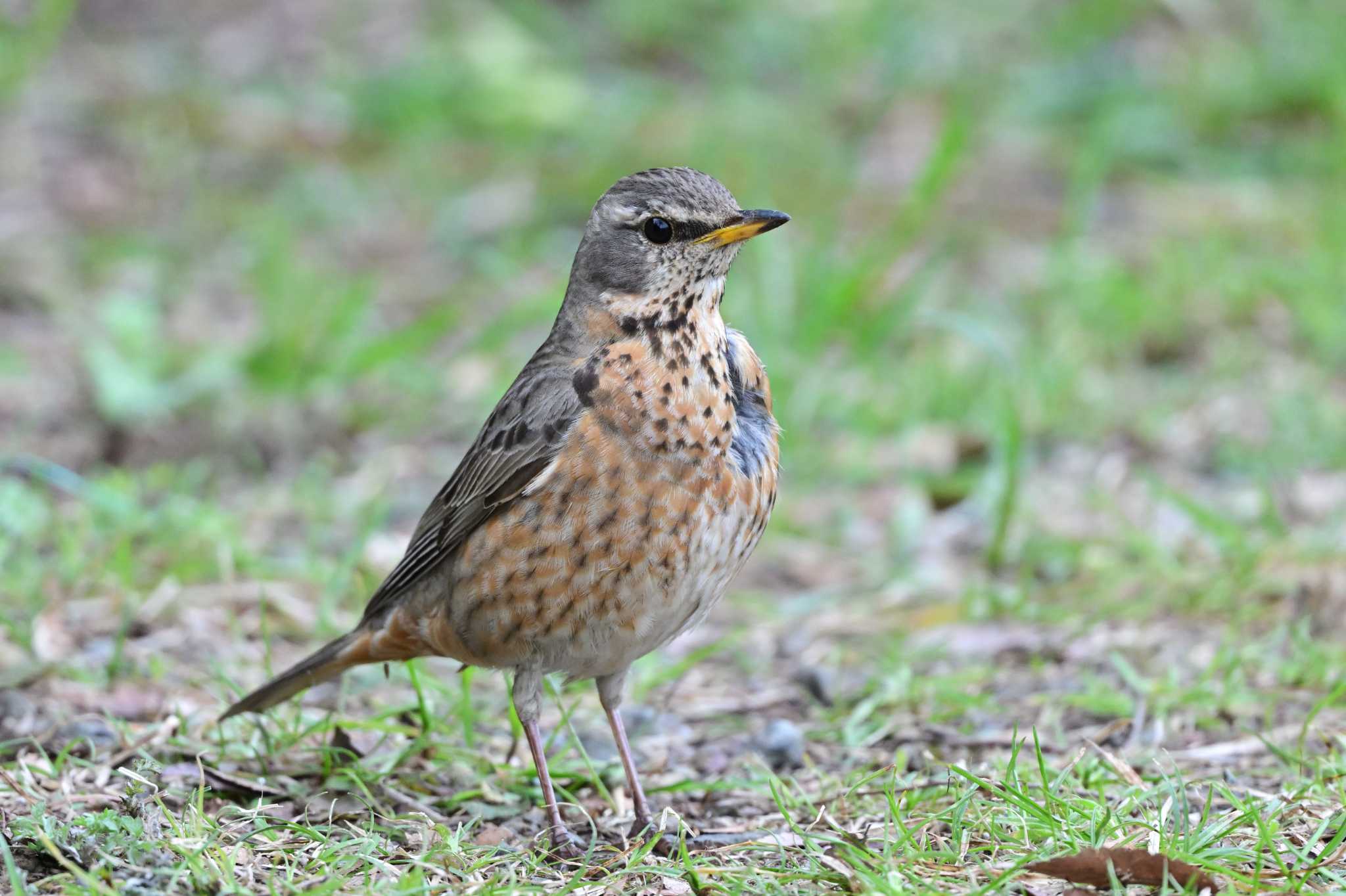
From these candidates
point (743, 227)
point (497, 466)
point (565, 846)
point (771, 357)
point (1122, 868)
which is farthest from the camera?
point (771, 357)

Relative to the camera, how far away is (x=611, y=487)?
170 inches

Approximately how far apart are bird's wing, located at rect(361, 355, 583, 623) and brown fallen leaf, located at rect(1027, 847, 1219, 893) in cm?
175

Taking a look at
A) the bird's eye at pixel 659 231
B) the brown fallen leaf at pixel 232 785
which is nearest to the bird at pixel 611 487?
the bird's eye at pixel 659 231

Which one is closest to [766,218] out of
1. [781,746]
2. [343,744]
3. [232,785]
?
[781,746]

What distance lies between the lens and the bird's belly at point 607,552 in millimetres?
4309

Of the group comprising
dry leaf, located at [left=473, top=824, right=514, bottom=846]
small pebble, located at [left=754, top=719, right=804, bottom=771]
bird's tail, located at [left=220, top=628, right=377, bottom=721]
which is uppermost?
bird's tail, located at [left=220, top=628, right=377, bottom=721]

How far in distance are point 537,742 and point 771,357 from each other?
4.17 m

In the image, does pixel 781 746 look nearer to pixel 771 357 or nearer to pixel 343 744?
pixel 343 744

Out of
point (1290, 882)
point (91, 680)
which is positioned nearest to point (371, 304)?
point (91, 680)

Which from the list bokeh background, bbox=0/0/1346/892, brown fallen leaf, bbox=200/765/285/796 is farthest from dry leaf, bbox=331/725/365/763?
brown fallen leaf, bbox=200/765/285/796

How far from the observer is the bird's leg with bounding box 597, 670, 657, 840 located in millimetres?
4453

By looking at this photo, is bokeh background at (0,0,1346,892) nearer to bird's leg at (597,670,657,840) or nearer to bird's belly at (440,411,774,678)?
bird's leg at (597,670,657,840)

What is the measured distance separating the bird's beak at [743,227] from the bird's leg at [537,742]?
1.33m

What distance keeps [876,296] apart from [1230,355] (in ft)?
6.39
